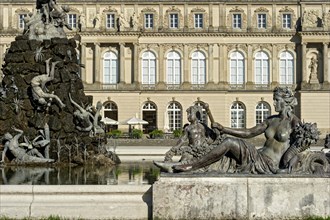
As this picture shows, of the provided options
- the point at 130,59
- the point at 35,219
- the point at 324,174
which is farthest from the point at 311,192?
the point at 130,59

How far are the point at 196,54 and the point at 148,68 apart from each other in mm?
5005

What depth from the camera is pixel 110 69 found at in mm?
63562

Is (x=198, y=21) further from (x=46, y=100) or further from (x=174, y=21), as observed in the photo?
(x=46, y=100)

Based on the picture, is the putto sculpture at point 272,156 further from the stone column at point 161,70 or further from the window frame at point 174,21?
the window frame at point 174,21

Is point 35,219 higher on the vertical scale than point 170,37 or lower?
lower

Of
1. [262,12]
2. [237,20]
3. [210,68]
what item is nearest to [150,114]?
[210,68]

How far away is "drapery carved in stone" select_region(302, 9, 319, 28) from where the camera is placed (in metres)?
62.7

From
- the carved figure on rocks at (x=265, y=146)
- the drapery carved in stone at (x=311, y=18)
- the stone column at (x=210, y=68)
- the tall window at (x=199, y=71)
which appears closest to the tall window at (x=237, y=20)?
the stone column at (x=210, y=68)

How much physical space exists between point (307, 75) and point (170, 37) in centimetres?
1407

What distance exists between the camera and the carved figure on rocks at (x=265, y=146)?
8.84m

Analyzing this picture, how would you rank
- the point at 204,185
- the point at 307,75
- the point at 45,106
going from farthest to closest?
1. the point at 307,75
2. the point at 45,106
3. the point at 204,185

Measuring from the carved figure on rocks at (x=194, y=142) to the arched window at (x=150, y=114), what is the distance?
170 feet

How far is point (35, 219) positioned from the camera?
28.6 ft

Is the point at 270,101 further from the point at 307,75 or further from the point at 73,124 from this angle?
the point at 73,124
